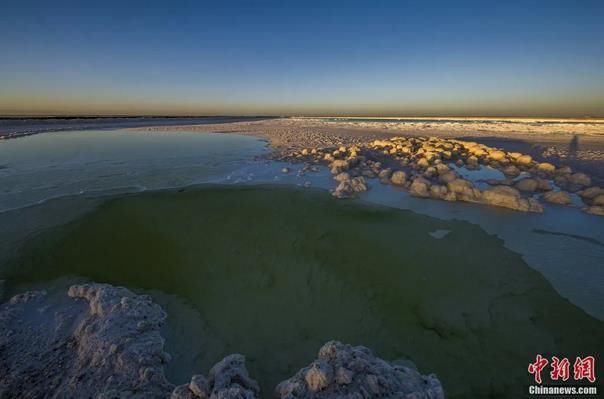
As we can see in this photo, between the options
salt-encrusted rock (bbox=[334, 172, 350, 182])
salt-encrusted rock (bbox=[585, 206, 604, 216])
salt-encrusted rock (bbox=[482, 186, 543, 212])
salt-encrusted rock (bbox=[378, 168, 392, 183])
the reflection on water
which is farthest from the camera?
A: salt-encrusted rock (bbox=[378, 168, 392, 183])

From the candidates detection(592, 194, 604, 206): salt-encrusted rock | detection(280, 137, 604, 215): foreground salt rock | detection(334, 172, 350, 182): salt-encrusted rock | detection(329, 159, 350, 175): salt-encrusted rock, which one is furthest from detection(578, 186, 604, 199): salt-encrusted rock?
detection(329, 159, 350, 175): salt-encrusted rock

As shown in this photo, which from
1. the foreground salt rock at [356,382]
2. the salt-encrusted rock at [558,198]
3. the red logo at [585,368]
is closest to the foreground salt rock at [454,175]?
the salt-encrusted rock at [558,198]

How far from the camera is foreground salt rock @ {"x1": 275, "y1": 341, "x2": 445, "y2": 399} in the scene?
218 centimetres

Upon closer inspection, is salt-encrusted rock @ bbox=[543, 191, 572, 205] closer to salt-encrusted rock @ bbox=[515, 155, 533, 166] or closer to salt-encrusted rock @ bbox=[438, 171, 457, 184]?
salt-encrusted rock @ bbox=[438, 171, 457, 184]

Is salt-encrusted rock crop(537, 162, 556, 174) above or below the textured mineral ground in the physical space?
above

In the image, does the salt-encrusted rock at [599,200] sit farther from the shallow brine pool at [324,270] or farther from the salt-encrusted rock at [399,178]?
the salt-encrusted rock at [399,178]

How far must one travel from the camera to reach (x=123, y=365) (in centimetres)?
269

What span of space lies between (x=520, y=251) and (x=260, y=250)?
516cm

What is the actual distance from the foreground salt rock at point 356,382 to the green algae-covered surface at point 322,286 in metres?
0.59

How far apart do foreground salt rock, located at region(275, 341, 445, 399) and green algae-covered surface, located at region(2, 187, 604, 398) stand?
1.95ft

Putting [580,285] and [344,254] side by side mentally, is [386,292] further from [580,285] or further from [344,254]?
[580,285]

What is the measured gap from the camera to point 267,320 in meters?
3.58

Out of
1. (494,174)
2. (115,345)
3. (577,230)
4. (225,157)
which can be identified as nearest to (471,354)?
(115,345)

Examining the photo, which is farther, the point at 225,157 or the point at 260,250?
the point at 225,157
